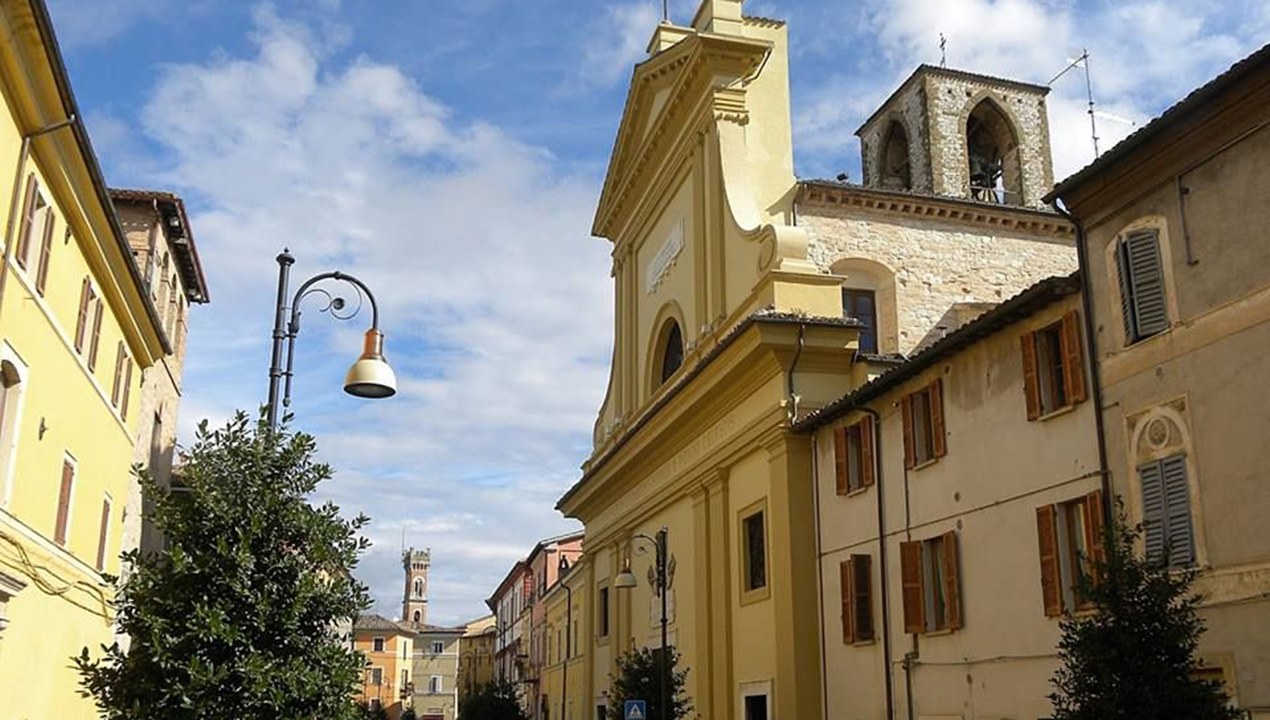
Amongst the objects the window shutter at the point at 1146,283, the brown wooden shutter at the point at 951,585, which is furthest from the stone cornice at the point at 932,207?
the window shutter at the point at 1146,283

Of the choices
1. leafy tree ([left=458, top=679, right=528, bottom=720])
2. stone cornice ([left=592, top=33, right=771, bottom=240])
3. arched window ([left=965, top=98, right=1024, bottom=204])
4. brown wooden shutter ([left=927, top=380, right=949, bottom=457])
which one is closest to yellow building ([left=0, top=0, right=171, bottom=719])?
brown wooden shutter ([left=927, top=380, right=949, bottom=457])

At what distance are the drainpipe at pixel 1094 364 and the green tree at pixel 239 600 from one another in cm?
670

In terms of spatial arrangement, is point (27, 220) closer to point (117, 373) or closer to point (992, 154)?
point (117, 373)

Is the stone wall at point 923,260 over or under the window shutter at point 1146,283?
over

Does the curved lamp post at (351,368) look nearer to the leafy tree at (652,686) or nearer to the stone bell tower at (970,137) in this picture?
the leafy tree at (652,686)

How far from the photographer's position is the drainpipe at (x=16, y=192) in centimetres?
1225

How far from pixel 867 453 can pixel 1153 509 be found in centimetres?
619

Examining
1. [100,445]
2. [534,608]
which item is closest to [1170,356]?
[100,445]

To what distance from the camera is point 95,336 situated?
1795cm

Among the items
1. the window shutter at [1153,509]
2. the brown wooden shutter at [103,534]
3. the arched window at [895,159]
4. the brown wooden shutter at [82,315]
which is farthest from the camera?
the arched window at [895,159]

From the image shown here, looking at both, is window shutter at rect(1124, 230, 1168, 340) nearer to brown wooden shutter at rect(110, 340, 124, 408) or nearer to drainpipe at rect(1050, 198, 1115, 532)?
drainpipe at rect(1050, 198, 1115, 532)

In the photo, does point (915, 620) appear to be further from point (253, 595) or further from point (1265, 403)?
point (253, 595)

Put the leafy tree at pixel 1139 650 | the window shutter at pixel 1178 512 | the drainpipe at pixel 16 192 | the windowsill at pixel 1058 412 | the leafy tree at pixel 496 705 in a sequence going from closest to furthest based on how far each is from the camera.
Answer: the leafy tree at pixel 1139 650, the window shutter at pixel 1178 512, the windowsill at pixel 1058 412, the drainpipe at pixel 16 192, the leafy tree at pixel 496 705

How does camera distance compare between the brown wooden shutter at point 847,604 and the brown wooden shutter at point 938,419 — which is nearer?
the brown wooden shutter at point 938,419
